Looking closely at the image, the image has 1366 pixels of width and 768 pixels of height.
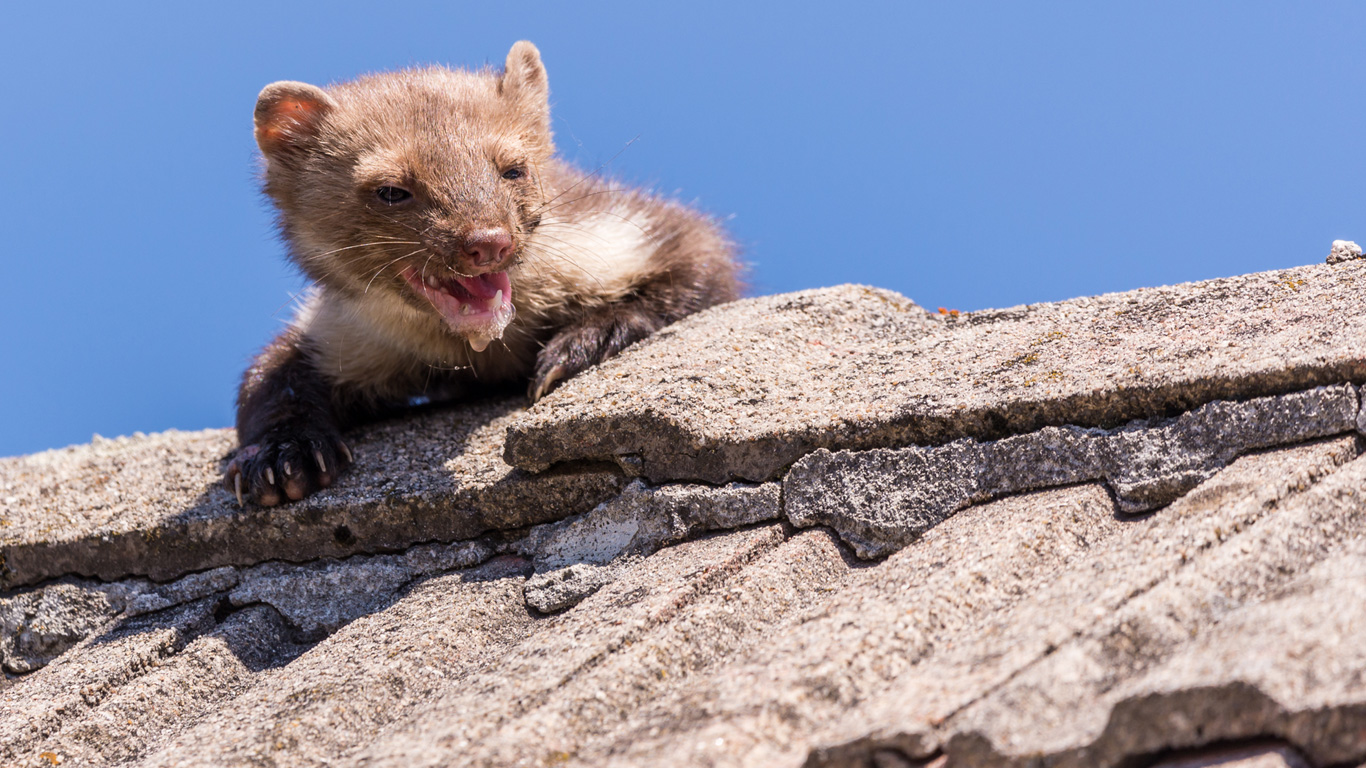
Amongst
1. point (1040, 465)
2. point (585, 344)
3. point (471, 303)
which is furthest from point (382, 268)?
point (1040, 465)

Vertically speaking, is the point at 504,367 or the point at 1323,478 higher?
the point at 504,367

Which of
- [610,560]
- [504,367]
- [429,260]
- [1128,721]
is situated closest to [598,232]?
[504,367]

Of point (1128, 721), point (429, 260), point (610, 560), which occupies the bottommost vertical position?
point (1128, 721)

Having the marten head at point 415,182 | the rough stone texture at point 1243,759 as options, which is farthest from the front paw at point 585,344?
the rough stone texture at point 1243,759

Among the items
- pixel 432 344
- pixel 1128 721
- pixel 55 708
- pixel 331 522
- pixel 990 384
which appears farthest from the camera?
pixel 432 344

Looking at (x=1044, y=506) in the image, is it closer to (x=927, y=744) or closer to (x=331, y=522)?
(x=927, y=744)

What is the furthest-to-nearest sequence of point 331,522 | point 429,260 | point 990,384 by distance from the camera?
point 429,260 < point 331,522 < point 990,384

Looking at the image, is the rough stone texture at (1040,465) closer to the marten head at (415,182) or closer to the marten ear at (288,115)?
the marten head at (415,182)
